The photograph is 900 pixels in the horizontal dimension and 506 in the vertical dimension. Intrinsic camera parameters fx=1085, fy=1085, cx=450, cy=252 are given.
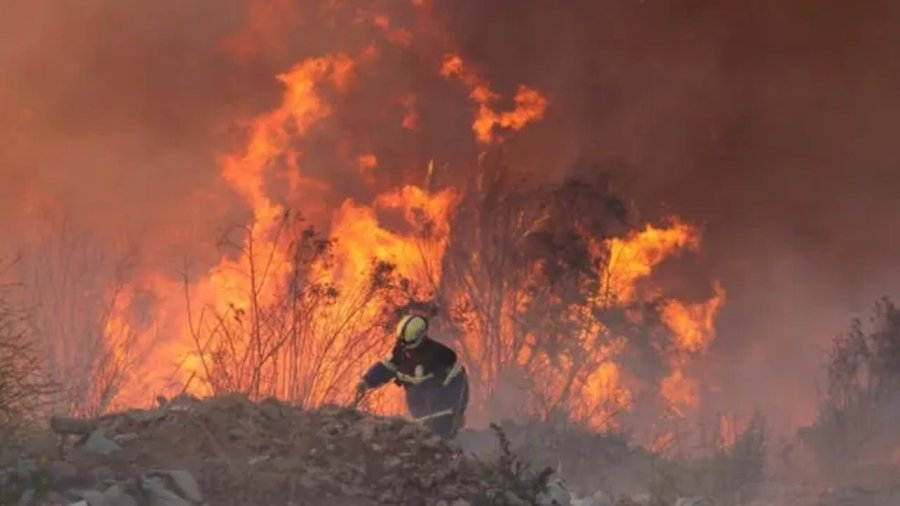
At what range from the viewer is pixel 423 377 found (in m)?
11.2

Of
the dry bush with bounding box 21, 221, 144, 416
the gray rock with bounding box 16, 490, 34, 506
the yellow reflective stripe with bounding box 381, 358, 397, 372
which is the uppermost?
the dry bush with bounding box 21, 221, 144, 416

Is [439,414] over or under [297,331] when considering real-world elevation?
under

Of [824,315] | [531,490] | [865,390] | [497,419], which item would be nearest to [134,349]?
→ [497,419]

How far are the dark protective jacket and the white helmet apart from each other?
0.09 metres

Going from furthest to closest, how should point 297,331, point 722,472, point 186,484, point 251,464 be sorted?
point 722,472 → point 297,331 → point 251,464 → point 186,484

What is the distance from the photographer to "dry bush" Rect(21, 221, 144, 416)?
14.3 meters

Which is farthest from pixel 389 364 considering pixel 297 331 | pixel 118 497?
pixel 118 497

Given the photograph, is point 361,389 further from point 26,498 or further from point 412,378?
point 26,498

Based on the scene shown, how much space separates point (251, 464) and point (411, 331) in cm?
333

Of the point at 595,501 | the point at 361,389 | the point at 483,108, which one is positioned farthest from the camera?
the point at 483,108

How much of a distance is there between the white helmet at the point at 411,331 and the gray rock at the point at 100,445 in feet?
12.1

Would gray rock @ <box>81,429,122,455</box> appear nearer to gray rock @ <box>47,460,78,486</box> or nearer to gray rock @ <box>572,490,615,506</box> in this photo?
gray rock @ <box>47,460,78,486</box>

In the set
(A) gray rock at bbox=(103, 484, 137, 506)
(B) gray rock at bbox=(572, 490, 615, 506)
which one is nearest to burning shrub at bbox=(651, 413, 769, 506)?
(B) gray rock at bbox=(572, 490, 615, 506)

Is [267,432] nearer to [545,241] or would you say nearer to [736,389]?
[545,241]
